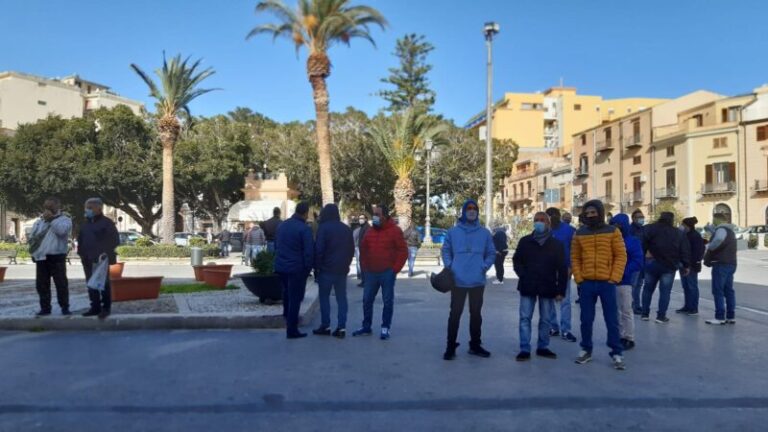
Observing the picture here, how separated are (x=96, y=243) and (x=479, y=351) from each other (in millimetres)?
4972

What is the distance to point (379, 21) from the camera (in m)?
25.0

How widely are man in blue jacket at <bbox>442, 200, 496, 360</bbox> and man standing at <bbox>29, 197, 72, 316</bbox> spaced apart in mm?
5017

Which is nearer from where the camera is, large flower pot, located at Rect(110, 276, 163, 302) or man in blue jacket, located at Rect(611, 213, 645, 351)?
man in blue jacket, located at Rect(611, 213, 645, 351)

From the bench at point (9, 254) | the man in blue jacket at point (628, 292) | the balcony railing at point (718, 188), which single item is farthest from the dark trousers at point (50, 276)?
the balcony railing at point (718, 188)

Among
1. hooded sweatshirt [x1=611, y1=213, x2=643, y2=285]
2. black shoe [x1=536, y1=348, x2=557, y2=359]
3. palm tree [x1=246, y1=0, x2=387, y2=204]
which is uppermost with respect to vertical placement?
palm tree [x1=246, y1=0, x2=387, y2=204]

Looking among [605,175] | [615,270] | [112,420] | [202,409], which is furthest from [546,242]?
[605,175]

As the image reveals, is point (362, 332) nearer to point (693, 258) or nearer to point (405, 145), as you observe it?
point (693, 258)

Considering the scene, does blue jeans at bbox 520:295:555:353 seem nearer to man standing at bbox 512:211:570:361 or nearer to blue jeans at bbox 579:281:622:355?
man standing at bbox 512:211:570:361

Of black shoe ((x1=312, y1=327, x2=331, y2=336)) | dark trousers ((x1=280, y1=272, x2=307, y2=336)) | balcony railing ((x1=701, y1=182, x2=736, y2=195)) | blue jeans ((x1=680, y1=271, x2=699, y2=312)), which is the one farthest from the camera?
balcony railing ((x1=701, y1=182, x2=736, y2=195))

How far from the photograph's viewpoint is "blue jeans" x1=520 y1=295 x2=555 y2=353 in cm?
618

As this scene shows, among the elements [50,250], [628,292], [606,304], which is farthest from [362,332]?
[50,250]

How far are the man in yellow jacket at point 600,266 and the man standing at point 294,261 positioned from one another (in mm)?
3082

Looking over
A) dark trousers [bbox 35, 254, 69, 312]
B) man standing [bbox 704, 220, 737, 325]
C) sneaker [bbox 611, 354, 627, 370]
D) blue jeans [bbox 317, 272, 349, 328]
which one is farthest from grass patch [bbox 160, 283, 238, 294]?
man standing [bbox 704, 220, 737, 325]

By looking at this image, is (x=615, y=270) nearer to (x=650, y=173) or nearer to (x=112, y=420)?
(x=112, y=420)
